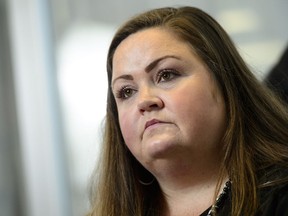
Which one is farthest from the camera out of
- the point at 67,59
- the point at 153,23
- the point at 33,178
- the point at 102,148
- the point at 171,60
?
the point at 33,178

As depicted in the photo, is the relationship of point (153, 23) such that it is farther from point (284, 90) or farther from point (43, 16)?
point (43, 16)

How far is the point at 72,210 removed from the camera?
6.35 ft

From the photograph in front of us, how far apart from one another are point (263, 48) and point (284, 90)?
0.16 meters

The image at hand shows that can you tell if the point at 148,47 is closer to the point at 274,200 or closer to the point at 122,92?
the point at 122,92

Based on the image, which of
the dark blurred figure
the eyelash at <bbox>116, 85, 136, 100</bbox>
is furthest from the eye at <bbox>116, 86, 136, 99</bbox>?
the dark blurred figure

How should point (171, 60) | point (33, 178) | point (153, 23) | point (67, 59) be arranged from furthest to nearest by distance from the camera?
1. point (33, 178)
2. point (67, 59)
3. point (153, 23)
4. point (171, 60)

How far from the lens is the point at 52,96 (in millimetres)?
1989

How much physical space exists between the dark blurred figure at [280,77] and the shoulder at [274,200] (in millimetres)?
491

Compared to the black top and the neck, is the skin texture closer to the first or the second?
the neck

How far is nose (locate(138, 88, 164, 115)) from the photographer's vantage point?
1.00 m

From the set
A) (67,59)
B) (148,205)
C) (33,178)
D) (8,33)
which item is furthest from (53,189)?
(148,205)

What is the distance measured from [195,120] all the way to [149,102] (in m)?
0.11

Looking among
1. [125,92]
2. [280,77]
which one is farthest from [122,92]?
[280,77]

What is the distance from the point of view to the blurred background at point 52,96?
5.99ft
